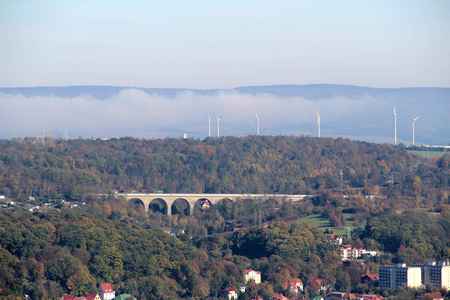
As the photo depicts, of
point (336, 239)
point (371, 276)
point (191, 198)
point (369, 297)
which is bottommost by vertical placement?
point (369, 297)

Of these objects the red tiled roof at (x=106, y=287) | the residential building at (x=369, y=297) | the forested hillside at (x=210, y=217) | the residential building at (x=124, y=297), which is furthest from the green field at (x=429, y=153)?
the residential building at (x=124, y=297)

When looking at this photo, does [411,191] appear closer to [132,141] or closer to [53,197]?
[53,197]

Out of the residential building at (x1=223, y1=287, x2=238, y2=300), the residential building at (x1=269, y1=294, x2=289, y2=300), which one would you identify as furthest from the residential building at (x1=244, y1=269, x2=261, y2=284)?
the residential building at (x1=269, y1=294, x2=289, y2=300)

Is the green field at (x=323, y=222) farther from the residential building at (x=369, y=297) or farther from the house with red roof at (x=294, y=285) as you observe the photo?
the residential building at (x=369, y=297)

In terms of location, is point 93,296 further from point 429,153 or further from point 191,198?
point 429,153

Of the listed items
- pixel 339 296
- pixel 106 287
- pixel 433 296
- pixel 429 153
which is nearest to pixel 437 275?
pixel 433 296

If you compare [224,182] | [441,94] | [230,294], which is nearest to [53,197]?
[224,182]

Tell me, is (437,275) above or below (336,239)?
below
